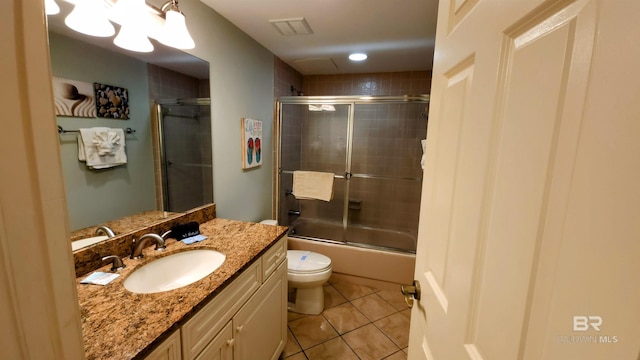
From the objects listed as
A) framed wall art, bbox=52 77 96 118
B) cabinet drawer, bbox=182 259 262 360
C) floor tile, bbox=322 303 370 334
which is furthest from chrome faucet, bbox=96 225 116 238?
floor tile, bbox=322 303 370 334

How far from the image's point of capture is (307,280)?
2051 mm

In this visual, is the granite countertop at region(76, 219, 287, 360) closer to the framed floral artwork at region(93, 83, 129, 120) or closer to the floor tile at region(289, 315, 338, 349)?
the framed floral artwork at region(93, 83, 129, 120)

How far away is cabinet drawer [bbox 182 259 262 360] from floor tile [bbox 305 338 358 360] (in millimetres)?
837

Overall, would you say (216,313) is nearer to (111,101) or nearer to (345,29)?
(111,101)

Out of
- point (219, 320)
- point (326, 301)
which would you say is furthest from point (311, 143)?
point (219, 320)

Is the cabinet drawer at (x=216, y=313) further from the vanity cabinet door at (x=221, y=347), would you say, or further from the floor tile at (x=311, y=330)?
the floor tile at (x=311, y=330)

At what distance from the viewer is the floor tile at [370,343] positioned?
1.79 m

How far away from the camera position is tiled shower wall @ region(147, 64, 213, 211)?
146 cm

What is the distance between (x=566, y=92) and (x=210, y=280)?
1.19 m

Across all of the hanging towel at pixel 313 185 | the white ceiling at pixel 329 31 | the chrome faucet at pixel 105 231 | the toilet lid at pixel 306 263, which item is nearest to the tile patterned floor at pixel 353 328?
the toilet lid at pixel 306 263

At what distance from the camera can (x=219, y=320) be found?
1051mm

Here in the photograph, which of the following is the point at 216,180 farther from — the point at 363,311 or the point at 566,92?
the point at 566,92

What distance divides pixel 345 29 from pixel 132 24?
1430mm

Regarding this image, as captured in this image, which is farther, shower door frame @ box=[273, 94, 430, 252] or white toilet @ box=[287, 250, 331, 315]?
shower door frame @ box=[273, 94, 430, 252]
